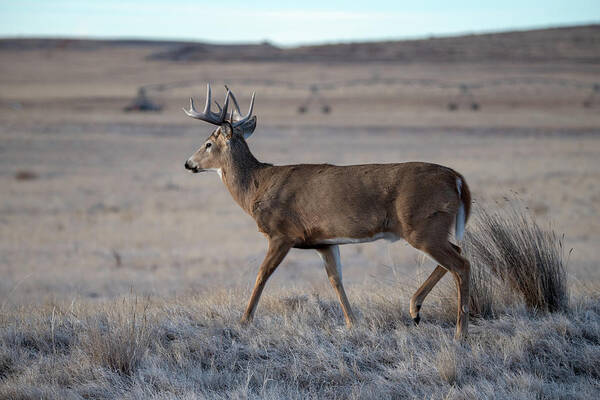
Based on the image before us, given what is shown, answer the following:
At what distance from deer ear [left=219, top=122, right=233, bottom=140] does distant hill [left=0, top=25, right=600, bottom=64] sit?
92.4 m

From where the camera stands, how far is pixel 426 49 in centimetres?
11062

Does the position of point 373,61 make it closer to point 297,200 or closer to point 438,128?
point 438,128

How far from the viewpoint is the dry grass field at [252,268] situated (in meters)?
5.63

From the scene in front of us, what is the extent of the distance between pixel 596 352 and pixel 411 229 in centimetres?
184

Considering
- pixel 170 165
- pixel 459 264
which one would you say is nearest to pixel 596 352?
pixel 459 264

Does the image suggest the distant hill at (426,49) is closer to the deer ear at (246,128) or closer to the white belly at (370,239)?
the deer ear at (246,128)

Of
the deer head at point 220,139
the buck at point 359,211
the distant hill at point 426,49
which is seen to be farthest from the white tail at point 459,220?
the distant hill at point 426,49

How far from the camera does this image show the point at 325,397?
17.5 ft

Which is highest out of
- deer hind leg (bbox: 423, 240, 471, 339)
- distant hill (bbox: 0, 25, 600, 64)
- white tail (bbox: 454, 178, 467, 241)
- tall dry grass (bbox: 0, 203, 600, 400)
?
distant hill (bbox: 0, 25, 600, 64)

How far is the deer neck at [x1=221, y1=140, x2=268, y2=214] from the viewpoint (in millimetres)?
7910

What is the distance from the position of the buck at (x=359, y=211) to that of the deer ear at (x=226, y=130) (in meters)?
0.13

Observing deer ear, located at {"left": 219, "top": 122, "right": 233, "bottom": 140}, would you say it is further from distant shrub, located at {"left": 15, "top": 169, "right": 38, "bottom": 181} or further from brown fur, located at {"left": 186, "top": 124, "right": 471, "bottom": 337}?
distant shrub, located at {"left": 15, "top": 169, "right": 38, "bottom": 181}

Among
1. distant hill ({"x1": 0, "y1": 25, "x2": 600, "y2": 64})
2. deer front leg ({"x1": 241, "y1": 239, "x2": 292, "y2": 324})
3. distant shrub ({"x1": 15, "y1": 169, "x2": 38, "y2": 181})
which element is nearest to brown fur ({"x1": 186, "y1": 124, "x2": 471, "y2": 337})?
deer front leg ({"x1": 241, "y1": 239, "x2": 292, "y2": 324})

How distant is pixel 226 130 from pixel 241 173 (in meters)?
0.52
